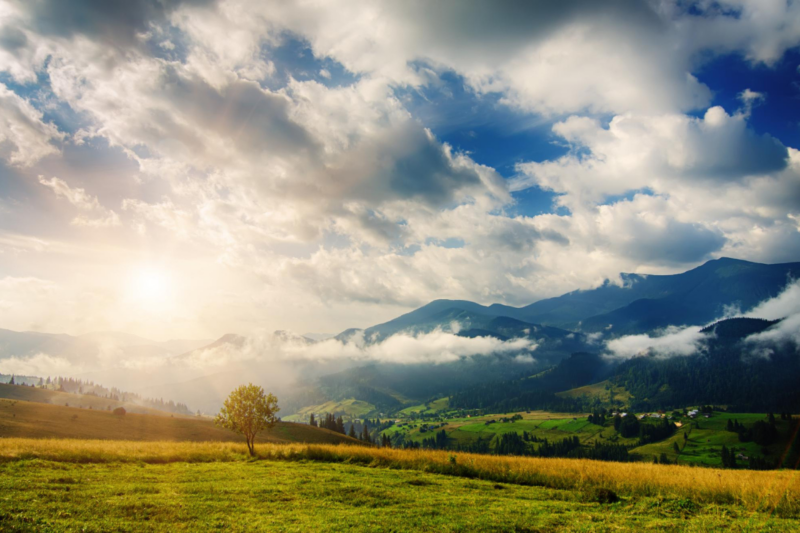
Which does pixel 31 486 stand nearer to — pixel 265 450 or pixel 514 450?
pixel 265 450

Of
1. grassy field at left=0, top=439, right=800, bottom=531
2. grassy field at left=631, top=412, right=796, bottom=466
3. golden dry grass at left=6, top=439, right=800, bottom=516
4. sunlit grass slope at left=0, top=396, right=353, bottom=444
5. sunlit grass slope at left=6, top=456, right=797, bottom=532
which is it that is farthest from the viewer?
grassy field at left=631, top=412, right=796, bottom=466

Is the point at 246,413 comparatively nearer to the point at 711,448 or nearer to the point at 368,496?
the point at 368,496

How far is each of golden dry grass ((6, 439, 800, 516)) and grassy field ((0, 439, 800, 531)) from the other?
0.30 feet

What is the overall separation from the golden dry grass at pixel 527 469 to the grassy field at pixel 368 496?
0.09m

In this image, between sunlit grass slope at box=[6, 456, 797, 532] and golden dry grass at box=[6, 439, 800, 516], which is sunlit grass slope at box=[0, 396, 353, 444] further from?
sunlit grass slope at box=[6, 456, 797, 532]

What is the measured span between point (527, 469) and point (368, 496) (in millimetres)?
11178

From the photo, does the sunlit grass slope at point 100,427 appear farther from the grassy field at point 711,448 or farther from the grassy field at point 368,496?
→ the grassy field at point 711,448

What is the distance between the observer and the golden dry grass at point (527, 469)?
56.6 feet

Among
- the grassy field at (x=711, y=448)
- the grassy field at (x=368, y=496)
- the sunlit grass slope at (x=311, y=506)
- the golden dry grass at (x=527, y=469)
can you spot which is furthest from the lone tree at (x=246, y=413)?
the grassy field at (x=711, y=448)

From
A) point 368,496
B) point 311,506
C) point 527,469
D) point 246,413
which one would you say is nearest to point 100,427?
point 246,413

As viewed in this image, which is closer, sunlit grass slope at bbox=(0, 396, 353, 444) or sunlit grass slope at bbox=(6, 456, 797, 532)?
sunlit grass slope at bbox=(6, 456, 797, 532)

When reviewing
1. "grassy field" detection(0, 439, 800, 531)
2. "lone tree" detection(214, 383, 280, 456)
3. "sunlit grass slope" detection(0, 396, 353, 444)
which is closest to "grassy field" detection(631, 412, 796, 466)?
"sunlit grass slope" detection(0, 396, 353, 444)

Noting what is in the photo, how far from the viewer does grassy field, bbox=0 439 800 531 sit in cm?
1259

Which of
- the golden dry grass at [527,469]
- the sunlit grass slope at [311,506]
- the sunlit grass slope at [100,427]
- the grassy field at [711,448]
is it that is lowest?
the grassy field at [711,448]
